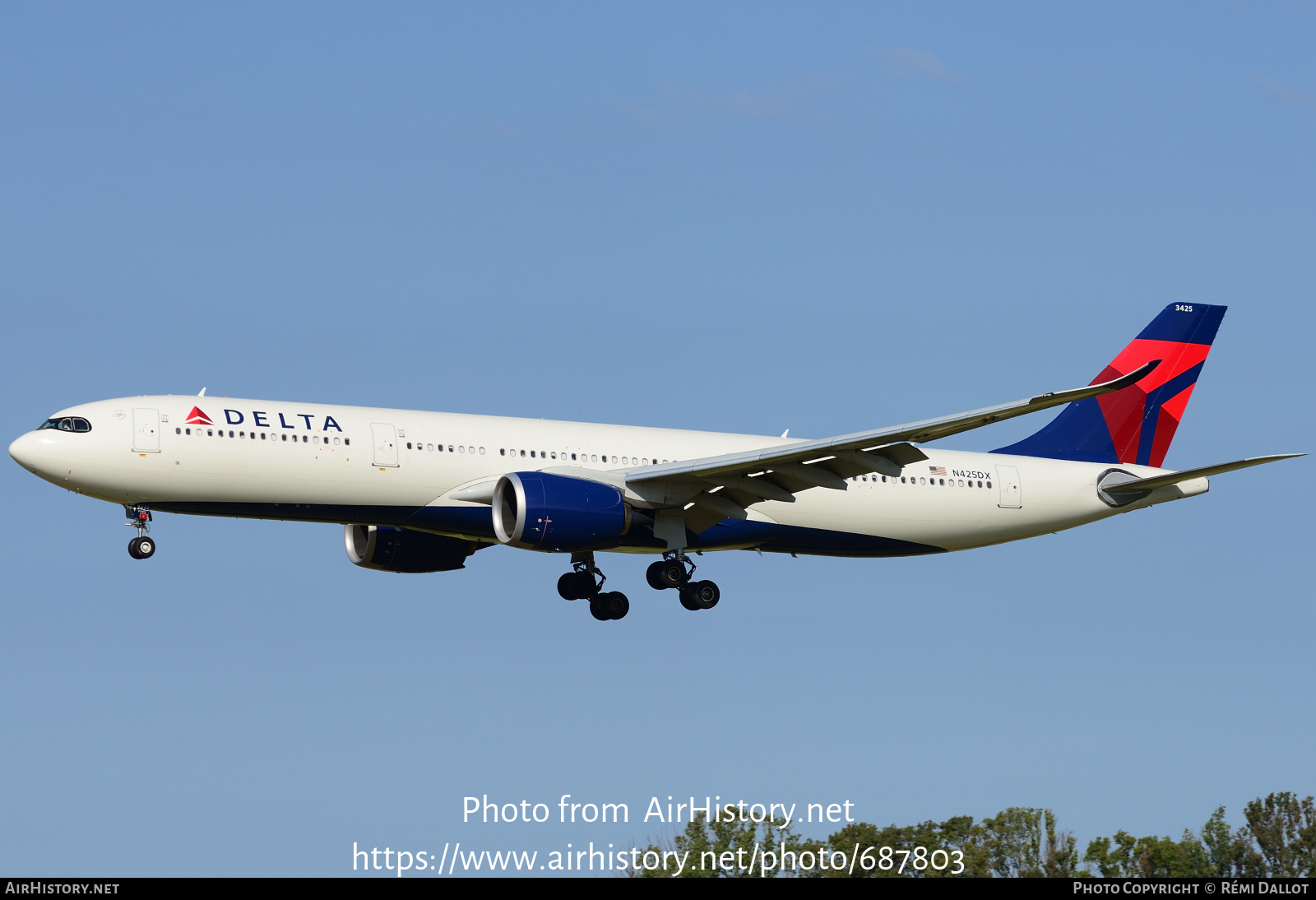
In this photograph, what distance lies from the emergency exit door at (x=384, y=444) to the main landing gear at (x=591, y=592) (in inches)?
301

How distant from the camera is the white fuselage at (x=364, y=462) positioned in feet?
131

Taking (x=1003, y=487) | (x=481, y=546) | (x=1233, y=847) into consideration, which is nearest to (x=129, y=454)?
(x=481, y=546)

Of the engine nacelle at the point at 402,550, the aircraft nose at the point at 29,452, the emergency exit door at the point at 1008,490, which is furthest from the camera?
the emergency exit door at the point at 1008,490

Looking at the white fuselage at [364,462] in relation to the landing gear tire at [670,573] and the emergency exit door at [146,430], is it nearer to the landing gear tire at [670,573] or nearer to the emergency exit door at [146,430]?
the emergency exit door at [146,430]

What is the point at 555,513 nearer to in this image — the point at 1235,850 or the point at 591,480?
the point at 591,480

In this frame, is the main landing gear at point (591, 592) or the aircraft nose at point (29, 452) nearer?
the aircraft nose at point (29, 452)

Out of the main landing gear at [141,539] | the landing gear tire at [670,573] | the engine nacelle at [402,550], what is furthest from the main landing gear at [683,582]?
the main landing gear at [141,539]

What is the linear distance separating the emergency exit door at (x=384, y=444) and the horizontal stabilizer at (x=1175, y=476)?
1957 cm

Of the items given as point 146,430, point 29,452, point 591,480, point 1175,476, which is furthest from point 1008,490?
point 29,452

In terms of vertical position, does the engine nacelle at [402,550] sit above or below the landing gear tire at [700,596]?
above

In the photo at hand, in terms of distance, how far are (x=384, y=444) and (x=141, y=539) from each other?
620cm

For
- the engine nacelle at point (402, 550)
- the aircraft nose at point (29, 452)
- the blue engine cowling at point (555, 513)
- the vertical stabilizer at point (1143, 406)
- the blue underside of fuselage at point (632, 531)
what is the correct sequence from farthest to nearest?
the vertical stabilizer at point (1143, 406) < the engine nacelle at point (402, 550) < the blue underside of fuselage at point (632, 531) < the blue engine cowling at point (555, 513) < the aircraft nose at point (29, 452)

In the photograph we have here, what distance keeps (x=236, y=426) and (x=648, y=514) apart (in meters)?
10.1
